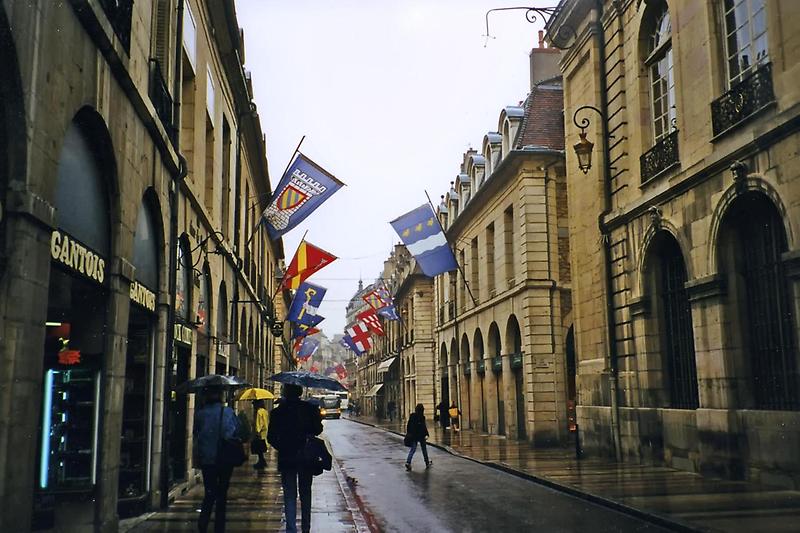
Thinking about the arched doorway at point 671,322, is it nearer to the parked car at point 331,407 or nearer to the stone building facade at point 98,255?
the stone building facade at point 98,255

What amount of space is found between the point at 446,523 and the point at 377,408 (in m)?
63.5

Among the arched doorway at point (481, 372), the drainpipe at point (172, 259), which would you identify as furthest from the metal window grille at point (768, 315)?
the arched doorway at point (481, 372)

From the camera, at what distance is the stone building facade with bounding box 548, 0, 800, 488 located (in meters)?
12.8

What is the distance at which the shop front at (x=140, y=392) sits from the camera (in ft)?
38.1

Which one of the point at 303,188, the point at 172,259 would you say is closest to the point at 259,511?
the point at 172,259

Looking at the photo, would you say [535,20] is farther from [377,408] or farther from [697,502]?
[377,408]

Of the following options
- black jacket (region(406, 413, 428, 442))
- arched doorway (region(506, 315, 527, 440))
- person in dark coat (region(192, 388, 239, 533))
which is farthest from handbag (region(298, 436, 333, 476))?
arched doorway (region(506, 315, 527, 440))

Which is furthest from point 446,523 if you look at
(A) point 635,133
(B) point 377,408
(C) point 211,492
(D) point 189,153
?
(B) point 377,408

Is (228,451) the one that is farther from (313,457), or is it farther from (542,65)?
(542,65)

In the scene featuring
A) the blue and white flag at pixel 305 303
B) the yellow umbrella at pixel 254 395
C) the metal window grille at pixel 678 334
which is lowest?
the yellow umbrella at pixel 254 395

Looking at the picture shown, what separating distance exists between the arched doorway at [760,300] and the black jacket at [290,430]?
7.96m

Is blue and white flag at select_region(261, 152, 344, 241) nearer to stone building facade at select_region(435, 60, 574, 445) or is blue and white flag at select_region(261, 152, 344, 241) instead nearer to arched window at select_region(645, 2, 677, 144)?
arched window at select_region(645, 2, 677, 144)

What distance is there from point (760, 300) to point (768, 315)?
1.10 feet

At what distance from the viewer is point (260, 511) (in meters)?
12.0
